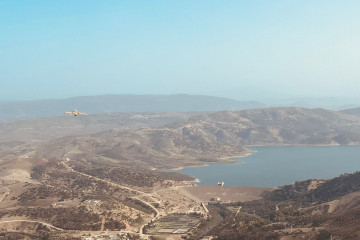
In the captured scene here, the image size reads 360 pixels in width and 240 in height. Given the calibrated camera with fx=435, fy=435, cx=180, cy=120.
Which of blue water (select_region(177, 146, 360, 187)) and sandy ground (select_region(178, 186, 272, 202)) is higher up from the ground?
sandy ground (select_region(178, 186, 272, 202))

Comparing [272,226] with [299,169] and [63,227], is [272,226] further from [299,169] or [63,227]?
[299,169]

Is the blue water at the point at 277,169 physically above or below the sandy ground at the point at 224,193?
below

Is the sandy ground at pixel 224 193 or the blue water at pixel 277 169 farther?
the blue water at pixel 277 169

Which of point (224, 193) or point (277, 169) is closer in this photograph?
point (224, 193)

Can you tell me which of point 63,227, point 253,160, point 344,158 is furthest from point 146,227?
point 344,158
